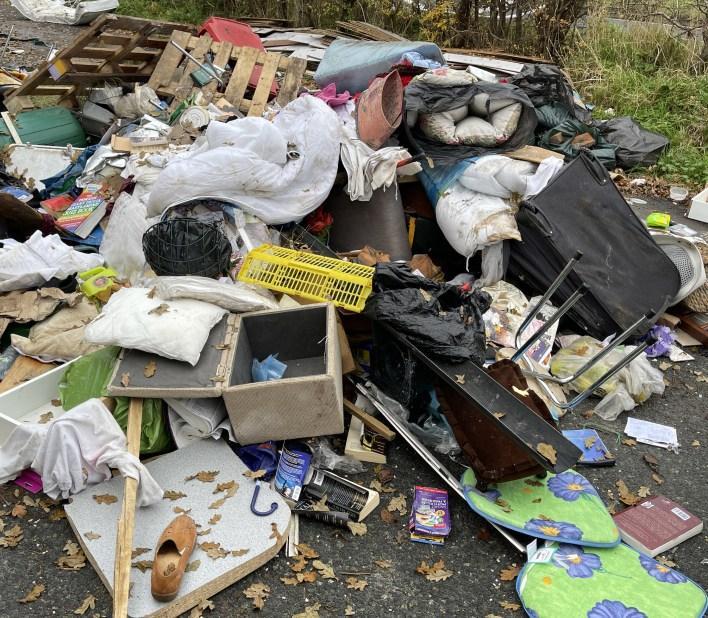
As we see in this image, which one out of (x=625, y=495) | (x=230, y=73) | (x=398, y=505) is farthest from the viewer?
(x=230, y=73)

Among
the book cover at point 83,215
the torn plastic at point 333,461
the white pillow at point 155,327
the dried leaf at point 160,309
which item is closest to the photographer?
the white pillow at point 155,327

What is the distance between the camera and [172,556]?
2695 millimetres

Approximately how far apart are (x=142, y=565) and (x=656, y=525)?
2.53 meters

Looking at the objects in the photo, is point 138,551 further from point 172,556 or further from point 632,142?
point 632,142

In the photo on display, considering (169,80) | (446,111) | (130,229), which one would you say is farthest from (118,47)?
(446,111)

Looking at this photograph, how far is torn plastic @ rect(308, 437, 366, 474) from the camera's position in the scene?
3.38 m

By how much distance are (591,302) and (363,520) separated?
2.36 m

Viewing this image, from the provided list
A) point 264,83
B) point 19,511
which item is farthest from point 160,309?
point 264,83

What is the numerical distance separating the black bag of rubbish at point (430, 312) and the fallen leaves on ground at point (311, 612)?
139 cm

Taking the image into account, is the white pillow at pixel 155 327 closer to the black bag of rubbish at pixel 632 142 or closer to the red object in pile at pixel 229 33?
the red object in pile at pixel 229 33

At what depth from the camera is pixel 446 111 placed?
4945 millimetres

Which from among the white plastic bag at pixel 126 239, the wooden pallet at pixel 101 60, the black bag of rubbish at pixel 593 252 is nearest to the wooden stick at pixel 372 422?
the black bag of rubbish at pixel 593 252

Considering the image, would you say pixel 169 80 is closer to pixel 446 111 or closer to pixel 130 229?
pixel 130 229

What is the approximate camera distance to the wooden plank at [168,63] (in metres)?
6.74
